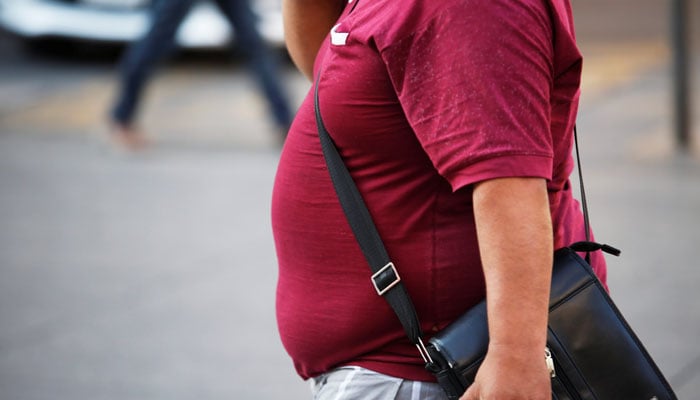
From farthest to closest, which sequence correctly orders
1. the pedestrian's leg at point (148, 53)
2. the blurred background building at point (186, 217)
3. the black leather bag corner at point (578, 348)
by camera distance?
the pedestrian's leg at point (148, 53), the blurred background building at point (186, 217), the black leather bag corner at point (578, 348)

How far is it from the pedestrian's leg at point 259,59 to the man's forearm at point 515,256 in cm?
553

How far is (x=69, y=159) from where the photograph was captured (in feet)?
24.2

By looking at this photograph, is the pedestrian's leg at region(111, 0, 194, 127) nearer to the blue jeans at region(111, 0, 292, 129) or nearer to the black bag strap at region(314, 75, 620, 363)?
the blue jeans at region(111, 0, 292, 129)

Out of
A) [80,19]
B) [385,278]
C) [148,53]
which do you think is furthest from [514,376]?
[80,19]

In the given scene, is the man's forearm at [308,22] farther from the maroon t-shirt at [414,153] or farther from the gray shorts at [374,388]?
the gray shorts at [374,388]

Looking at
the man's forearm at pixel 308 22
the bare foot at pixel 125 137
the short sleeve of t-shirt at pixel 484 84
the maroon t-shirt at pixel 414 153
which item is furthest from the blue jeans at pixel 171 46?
the short sleeve of t-shirt at pixel 484 84

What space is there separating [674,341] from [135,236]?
9.15 feet

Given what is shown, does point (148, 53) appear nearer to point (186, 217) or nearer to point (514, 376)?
point (186, 217)

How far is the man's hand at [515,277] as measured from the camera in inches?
65.9

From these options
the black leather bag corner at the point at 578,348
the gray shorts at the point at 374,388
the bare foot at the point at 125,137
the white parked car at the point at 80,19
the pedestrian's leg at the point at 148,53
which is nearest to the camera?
the black leather bag corner at the point at 578,348

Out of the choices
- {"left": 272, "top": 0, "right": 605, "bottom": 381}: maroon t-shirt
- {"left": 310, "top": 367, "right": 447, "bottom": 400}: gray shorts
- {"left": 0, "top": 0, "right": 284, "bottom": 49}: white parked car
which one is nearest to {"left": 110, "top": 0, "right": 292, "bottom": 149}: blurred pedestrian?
{"left": 0, "top": 0, "right": 284, "bottom": 49}: white parked car

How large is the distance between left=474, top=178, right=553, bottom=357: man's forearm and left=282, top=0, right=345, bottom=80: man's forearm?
0.71 meters

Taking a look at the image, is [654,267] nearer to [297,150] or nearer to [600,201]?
[600,201]

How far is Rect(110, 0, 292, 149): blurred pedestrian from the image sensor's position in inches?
280
